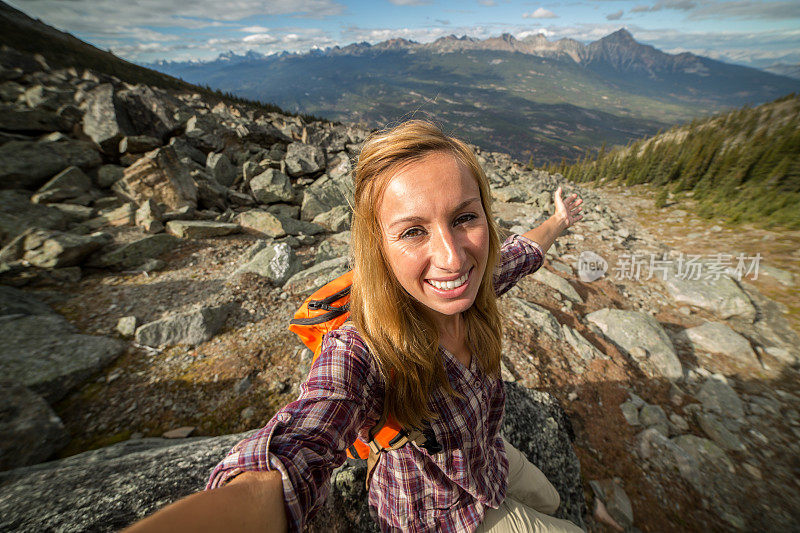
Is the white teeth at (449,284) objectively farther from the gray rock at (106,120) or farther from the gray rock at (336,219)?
the gray rock at (106,120)

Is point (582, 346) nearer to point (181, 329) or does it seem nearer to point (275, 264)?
point (275, 264)

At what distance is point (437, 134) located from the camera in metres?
2.01

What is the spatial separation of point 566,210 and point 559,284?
4.87 meters

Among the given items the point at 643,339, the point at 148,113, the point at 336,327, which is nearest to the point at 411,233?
the point at 336,327

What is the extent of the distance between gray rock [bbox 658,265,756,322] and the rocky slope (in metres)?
0.05

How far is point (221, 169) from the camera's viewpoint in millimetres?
12461

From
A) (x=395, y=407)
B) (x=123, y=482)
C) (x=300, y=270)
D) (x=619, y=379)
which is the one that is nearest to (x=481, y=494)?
(x=395, y=407)

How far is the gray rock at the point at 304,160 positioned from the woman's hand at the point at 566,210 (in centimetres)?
1245

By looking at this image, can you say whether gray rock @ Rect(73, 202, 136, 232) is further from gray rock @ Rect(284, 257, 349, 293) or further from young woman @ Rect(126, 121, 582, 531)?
young woman @ Rect(126, 121, 582, 531)

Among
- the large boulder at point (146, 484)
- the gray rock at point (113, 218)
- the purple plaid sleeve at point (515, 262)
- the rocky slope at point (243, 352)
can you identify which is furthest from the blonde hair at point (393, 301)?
the gray rock at point (113, 218)

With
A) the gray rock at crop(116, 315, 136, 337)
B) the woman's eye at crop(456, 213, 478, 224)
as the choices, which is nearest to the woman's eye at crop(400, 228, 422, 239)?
the woman's eye at crop(456, 213, 478, 224)

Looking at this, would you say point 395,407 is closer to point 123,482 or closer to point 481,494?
point 481,494

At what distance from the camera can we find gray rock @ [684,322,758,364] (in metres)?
6.47

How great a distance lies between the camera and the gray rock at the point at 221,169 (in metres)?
12.3
